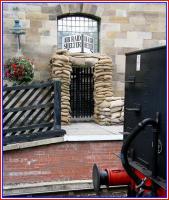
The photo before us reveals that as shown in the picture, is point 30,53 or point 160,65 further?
point 30,53

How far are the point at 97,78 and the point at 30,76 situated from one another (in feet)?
6.71

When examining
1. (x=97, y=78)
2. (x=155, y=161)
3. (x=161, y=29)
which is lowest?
(x=155, y=161)

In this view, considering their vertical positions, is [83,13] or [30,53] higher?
[83,13]

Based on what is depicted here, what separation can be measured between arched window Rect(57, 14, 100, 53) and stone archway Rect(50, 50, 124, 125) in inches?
19.2

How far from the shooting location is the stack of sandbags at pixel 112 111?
9539 mm

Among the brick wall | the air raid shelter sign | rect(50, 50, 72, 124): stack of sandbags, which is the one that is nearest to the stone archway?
rect(50, 50, 72, 124): stack of sandbags

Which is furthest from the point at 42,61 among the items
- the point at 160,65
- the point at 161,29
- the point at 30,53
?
the point at 160,65

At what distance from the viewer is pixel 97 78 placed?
10133mm

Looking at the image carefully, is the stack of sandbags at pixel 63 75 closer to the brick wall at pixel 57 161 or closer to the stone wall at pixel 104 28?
the stone wall at pixel 104 28

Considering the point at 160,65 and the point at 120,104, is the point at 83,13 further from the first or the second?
the point at 160,65

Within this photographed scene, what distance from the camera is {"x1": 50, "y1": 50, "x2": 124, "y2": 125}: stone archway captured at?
9602 mm

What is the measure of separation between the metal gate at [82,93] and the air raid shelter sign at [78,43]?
0.67 meters

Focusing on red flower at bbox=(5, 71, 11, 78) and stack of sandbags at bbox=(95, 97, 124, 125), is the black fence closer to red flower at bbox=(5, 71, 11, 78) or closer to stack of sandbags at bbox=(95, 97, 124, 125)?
red flower at bbox=(5, 71, 11, 78)

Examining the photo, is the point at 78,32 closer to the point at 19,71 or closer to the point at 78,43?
the point at 78,43
